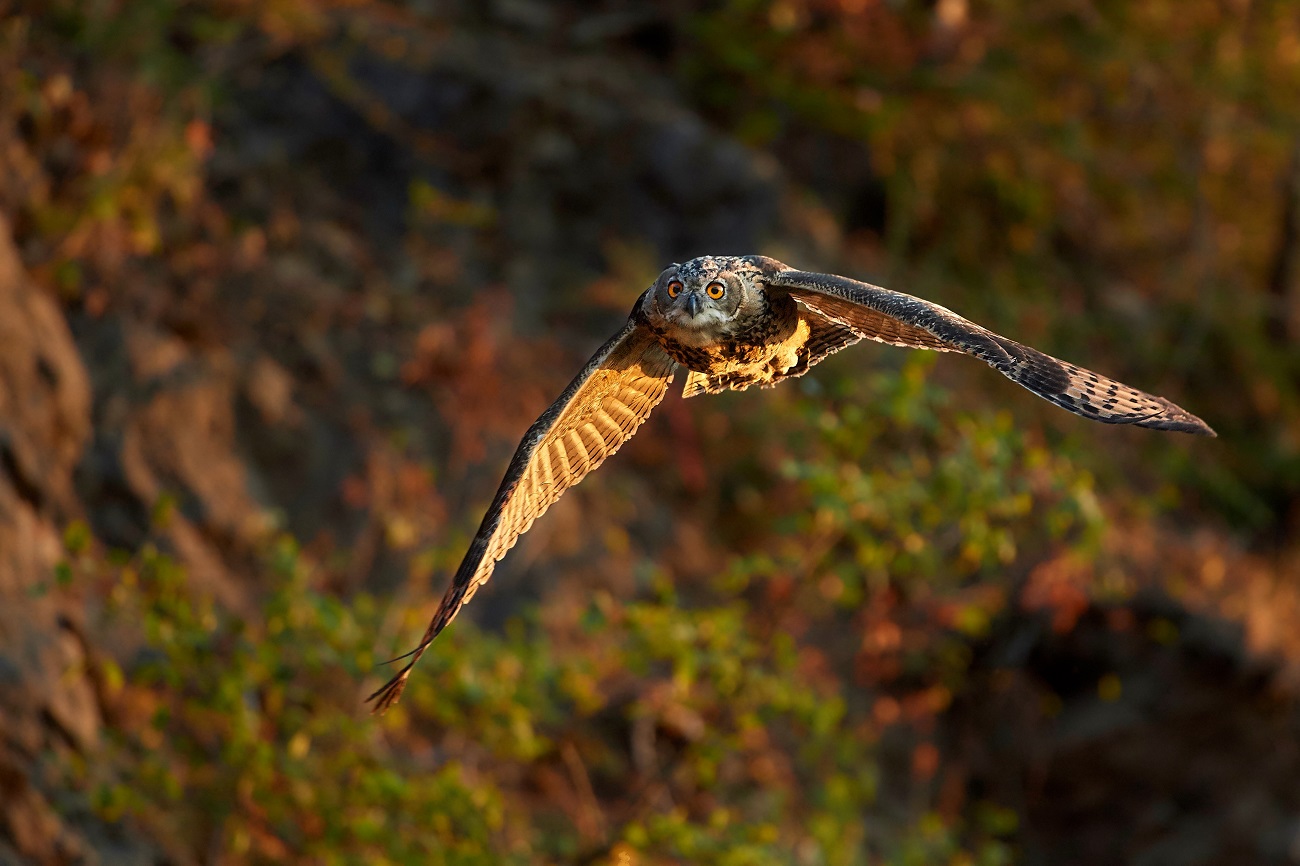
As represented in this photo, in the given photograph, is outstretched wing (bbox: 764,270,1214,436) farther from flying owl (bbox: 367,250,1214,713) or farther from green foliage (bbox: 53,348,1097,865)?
green foliage (bbox: 53,348,1097,865)

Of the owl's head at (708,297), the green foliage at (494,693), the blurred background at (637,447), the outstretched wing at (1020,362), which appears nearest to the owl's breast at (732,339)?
the owl's head at (708,297)

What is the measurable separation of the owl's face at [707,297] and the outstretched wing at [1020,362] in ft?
0.42

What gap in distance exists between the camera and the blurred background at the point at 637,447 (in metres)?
5.95

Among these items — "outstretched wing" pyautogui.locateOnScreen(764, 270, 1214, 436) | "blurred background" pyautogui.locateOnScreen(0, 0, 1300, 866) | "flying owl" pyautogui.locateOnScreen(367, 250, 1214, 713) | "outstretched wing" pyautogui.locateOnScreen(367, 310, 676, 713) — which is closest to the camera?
"outstretched wing" pyautogui.locateOnScreen(764, 270, 1214, 436)

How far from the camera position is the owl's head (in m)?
4.17

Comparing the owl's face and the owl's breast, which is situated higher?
the owl's face

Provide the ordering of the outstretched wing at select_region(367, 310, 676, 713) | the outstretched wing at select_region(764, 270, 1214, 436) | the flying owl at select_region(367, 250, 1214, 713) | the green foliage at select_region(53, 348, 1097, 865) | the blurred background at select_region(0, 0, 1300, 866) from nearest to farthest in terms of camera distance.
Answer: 1. the outstretched wing at select_region(764, 270, 1214, 436)
2. the flying owl at select_region(367, 250, 1214, 713)
3. the outstretched wing at select_region(367, 310, 676, 713)
4. the green foliage at select_region(53, 348, 1097, 865)
5. the blurred background at select_region(0, 0, 1300, 866)

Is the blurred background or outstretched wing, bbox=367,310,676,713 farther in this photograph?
the blurred background

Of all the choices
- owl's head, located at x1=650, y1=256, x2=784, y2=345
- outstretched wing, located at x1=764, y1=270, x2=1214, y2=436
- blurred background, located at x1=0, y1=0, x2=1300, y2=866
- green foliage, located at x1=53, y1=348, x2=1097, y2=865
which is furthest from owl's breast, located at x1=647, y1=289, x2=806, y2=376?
green foliage, located at x1=53, y1=348, x2=1097, y2=865

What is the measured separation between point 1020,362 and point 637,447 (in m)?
6.55

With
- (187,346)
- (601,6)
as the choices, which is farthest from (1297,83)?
(187,346)

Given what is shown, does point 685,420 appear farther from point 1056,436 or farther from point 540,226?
point 1056,436

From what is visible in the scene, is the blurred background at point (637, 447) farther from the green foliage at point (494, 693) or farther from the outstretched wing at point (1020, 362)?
the outstretched wing at point (1020, 362)

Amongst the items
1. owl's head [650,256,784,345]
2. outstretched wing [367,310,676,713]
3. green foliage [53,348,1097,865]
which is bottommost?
green foliage [53,348,1097,865]
